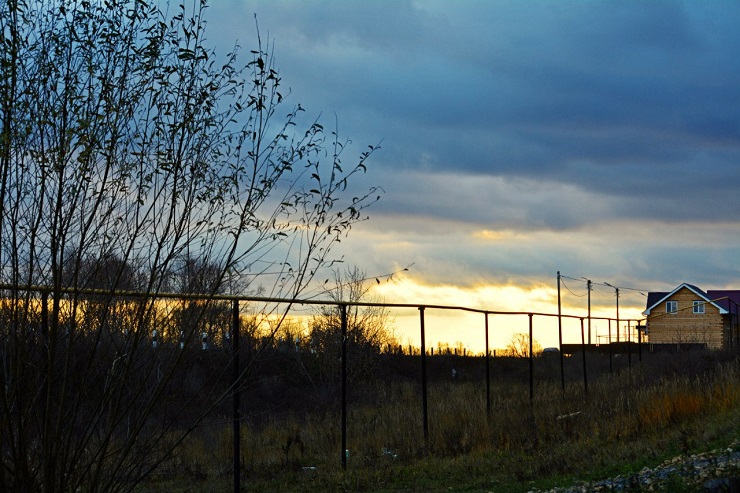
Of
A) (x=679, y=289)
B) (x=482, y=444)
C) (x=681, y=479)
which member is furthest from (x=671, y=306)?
(x=681, y=479)

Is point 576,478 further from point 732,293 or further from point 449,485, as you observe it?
point 732,293

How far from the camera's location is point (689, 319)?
198ft

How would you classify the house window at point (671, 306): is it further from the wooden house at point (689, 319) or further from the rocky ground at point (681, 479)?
the rocky ground at point (681, 479)

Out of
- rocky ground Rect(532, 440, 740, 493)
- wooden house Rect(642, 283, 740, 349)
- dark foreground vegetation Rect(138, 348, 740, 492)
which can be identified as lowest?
dark foreground vegetation Rect(138, 348, 740, 492)

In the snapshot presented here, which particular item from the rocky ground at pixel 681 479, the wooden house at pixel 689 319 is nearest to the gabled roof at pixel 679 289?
the wooden house at pixel 689 319

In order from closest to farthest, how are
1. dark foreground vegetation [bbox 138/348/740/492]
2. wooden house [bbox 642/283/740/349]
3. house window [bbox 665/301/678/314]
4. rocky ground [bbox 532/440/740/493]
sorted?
rocky ground [bbox 532/440/740/493]
dark foreground vegetation [bbox 138/348/740/492]
wooden house [bbox 642/283/740/349]
house window [bbox 665/301/678/314]

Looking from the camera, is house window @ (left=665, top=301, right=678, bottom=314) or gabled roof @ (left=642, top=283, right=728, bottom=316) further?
house window @ (left=665, top=301, right=678, bottom=314)

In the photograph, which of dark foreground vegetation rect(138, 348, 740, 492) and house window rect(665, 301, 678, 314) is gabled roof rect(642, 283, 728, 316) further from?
dark foreground vegetation rect(138, 348, 740, 492)

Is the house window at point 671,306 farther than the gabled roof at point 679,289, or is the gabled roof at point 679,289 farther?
the house window at point 671,306

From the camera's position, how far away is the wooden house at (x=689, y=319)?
5894 centimetres

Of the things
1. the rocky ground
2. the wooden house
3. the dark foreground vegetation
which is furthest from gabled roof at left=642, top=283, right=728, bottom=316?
the rocky ground

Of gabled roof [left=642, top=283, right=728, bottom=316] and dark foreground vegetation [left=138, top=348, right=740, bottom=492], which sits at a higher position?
gabled roof [left=642, top=283, right=728, bottom=316]

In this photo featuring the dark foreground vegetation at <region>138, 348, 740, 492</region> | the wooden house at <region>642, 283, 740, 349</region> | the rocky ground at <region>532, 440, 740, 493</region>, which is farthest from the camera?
the wooden house at <region>642, 283, 740, 349</region>

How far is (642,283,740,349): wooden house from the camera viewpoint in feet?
193
